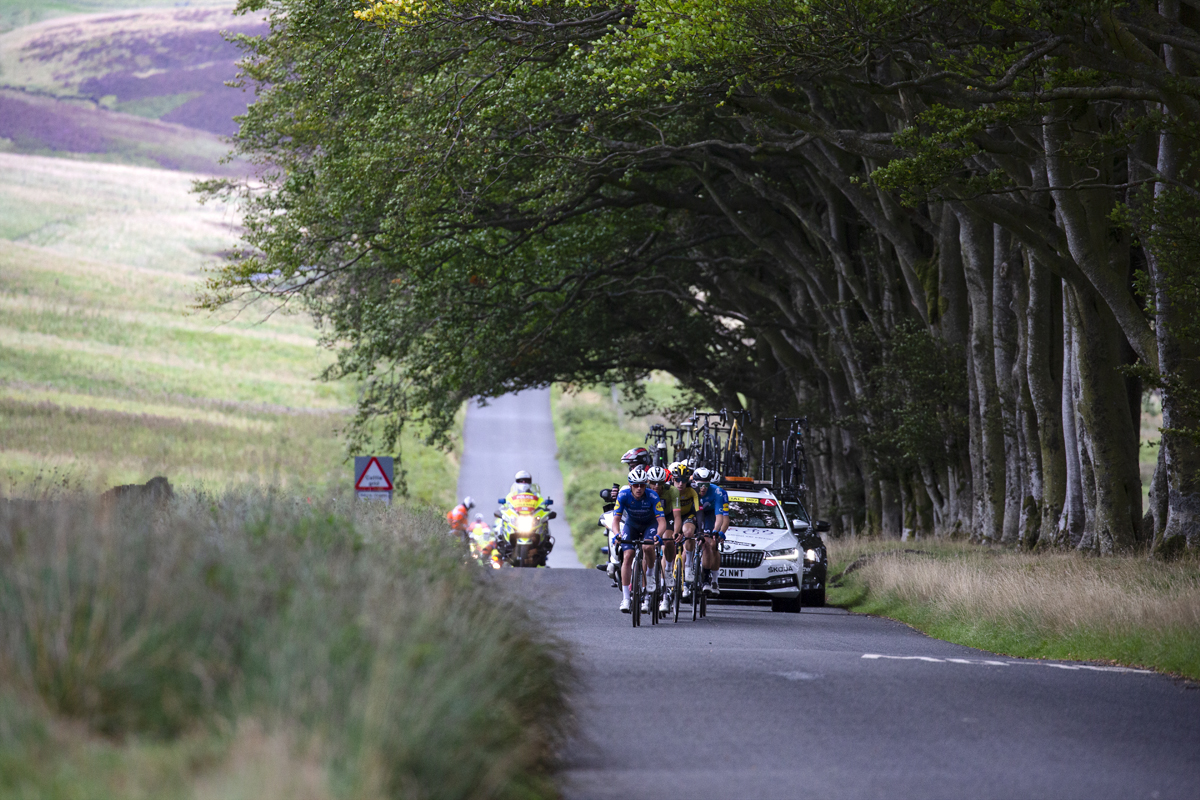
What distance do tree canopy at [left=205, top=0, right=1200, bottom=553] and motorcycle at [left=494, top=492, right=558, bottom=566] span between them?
5187 millimetres

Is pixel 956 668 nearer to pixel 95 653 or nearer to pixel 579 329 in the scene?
pixel 95 653

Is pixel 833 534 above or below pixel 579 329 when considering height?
below

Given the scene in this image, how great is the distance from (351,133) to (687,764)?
63.3 ft

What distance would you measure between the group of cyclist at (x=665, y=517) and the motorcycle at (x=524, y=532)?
11250 millimetres

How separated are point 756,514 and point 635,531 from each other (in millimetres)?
5598

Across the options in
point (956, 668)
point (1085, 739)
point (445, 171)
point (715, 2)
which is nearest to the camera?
point (1085, 739)

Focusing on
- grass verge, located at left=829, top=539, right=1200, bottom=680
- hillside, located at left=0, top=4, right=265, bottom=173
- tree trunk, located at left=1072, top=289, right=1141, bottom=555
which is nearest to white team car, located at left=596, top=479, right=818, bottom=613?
grass verge, located at left=829, top=539, right=1200, bottom=680

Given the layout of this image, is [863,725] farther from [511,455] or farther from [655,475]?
[511,455]

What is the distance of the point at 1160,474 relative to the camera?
61.6 ft

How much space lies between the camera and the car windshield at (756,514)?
21969mm

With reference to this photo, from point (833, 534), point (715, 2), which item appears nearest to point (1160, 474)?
point (715, 2)

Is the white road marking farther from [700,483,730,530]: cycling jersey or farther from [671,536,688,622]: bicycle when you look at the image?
[700,483,730,530]: cycling jersey

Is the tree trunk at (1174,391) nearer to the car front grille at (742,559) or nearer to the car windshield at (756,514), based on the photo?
the car front grille at (742,559)

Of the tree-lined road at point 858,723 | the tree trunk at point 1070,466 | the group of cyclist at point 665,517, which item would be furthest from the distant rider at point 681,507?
the tree trunk at point 1070,466
